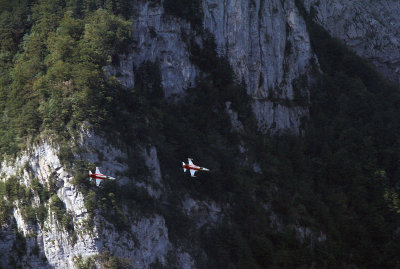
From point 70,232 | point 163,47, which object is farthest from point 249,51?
point 70,232

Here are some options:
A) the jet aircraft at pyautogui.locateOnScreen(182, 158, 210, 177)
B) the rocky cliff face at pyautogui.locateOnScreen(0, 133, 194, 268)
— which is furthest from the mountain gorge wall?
the jet aircraft at pyautogui.locateOnScreen(182, 158, 210, 177)

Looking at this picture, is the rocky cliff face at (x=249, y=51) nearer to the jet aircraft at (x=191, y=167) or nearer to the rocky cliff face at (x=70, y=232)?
the jet aircraft at (x=191, y=167)

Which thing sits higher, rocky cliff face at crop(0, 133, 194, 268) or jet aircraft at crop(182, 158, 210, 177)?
jet aircraft at crop(182, 158, 210, 177)

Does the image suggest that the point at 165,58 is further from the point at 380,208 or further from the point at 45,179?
the point at 380,208

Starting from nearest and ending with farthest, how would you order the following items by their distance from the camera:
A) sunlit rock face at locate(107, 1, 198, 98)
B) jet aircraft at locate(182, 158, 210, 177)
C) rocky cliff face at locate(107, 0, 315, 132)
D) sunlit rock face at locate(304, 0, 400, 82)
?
jet aircraft at locate(182, 158, 210, 177) < sunlit rock face at locate(107, 1, 198, 98) < rocky cliff face at locate(107, 0, 315, 132) < sunlit rock face at locate(304, 0, 400, 82)

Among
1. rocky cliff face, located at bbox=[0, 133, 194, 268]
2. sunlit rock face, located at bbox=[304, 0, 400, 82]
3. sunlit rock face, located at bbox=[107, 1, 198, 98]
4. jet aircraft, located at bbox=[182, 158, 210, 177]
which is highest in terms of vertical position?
sunlit rock face, located at bbox=[304, 0, 400, 82]

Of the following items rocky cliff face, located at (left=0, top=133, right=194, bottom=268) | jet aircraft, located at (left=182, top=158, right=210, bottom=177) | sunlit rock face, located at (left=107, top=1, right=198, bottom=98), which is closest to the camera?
rocky cliff face, located at (left=0, top=133, right=194, bottom=268)

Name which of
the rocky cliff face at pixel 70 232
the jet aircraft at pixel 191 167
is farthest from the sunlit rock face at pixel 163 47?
the rocky cliff face at pixel 70 232

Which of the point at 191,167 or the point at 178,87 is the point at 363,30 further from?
the point at 191,167

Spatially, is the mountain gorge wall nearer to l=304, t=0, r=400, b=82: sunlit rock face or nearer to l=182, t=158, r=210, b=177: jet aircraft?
l=304, t=0, r=400, b=82: sunlit rock face
